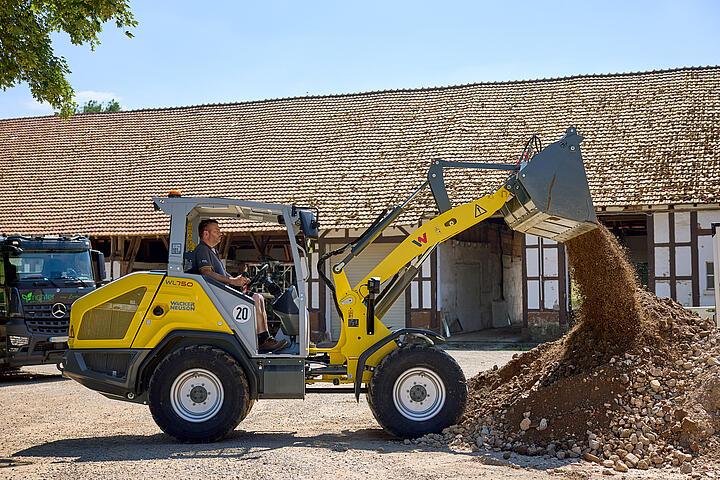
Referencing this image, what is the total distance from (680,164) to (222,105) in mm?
15934

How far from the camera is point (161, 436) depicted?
934 cm

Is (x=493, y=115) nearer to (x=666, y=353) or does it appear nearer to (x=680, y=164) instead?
(x=680, y=164)

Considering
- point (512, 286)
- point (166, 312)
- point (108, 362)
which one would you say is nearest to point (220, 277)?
point (166, 312)

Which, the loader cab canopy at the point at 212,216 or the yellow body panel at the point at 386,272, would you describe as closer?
the loader cab canopy at the point at 212,216

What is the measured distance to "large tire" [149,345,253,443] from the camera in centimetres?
861

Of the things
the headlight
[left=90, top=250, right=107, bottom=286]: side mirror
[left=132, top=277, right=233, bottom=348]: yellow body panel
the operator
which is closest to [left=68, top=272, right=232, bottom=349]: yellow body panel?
[left=132, top=277, right=233, bottom=348]: yellow body panel

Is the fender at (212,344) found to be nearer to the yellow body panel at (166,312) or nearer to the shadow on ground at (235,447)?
the yellow body panel at (166,312)

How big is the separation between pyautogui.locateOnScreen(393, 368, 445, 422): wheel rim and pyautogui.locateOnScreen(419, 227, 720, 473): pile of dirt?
0.28 m

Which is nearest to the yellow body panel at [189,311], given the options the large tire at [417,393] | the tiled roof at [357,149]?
the large tire at [417,393]

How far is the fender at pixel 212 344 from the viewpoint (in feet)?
28.7

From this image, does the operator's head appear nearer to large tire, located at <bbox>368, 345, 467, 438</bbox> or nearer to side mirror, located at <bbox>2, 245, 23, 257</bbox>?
large tire, located at <bbox>368, 345, 467, 438</bbox>

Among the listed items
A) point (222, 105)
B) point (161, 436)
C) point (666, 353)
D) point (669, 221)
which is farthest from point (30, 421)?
point (222, 105)

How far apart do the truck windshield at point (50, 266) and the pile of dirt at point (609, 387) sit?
8.32 metres

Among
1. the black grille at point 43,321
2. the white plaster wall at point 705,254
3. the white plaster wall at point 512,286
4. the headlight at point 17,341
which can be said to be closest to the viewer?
the headlight at point 17,341
